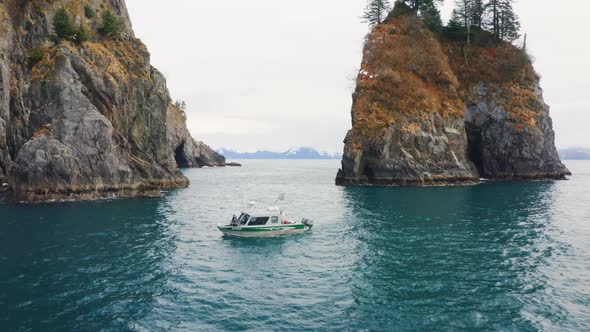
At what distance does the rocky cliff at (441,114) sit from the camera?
272 feet

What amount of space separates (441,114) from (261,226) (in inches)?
2683

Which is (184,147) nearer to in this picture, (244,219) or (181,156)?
(181,156)

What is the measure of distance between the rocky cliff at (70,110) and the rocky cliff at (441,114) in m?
45.9

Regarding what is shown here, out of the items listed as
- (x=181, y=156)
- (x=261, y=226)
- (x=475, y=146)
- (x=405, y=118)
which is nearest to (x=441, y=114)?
(x=405, y=118)

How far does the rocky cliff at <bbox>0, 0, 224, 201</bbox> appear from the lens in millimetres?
54219

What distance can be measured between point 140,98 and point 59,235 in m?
A: 44.3

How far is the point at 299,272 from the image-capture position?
26.1m

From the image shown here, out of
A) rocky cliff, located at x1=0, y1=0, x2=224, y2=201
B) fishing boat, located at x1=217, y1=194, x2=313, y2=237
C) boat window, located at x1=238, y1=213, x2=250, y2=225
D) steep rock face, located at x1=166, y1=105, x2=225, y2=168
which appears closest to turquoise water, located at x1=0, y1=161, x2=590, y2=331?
fishing boat, located at x1=217, y1=194, x2=313, y2=237

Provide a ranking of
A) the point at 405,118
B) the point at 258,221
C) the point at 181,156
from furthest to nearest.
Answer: the point at 181,156 → the point at 405,118 → the point at 258,221

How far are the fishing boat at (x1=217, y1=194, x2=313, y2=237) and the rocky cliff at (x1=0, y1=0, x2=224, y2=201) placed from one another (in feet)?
104

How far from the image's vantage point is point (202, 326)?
18.2 m

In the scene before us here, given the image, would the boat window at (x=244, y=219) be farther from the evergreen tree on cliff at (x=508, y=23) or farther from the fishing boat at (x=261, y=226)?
the evergreen tree on cliff at (x=508, y=23)

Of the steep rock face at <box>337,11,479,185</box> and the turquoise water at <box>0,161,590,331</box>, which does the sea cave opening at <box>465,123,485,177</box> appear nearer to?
the steep rock face at <box>337,11,479,185</box>

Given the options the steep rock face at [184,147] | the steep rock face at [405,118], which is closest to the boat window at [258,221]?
the steep rock face at [405,118]
